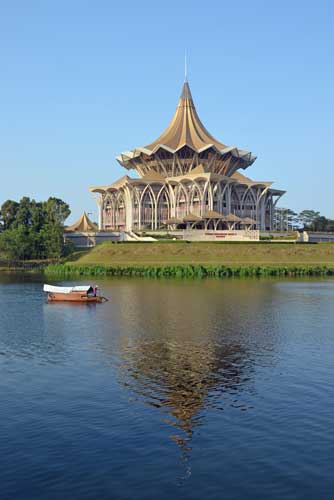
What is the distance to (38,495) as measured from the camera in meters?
15.1

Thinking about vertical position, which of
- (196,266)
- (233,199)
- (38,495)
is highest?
(233,199)

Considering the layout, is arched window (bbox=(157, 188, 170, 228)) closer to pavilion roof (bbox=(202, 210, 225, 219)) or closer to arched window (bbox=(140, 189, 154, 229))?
arched window (bbox=(140, 189, 154, 229))

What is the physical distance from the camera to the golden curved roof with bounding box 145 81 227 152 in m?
153

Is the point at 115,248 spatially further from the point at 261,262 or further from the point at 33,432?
the point at 33,432

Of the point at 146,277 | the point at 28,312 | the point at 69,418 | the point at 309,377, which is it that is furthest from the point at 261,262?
the point at 69,418

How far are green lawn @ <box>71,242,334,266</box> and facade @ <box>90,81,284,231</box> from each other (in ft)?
87.9

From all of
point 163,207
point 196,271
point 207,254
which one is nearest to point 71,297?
point 196,271

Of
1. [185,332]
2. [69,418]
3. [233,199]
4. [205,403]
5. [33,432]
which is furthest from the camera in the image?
[233,199]

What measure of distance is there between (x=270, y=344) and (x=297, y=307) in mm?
18633

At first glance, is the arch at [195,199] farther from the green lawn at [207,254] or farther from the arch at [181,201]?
the green lawn at [207,254]

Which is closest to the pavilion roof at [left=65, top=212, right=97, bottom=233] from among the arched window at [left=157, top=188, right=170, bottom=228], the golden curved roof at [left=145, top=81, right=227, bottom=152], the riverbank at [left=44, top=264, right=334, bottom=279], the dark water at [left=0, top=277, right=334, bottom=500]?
the arched window at [left=157, top=188, right=170, bottom=228]

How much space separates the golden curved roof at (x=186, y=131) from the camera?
153 m

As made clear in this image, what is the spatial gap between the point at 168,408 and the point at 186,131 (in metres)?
142

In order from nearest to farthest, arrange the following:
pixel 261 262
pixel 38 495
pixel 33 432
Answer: pixel 38 495 < pixel 33 432 < pixel 261 262
